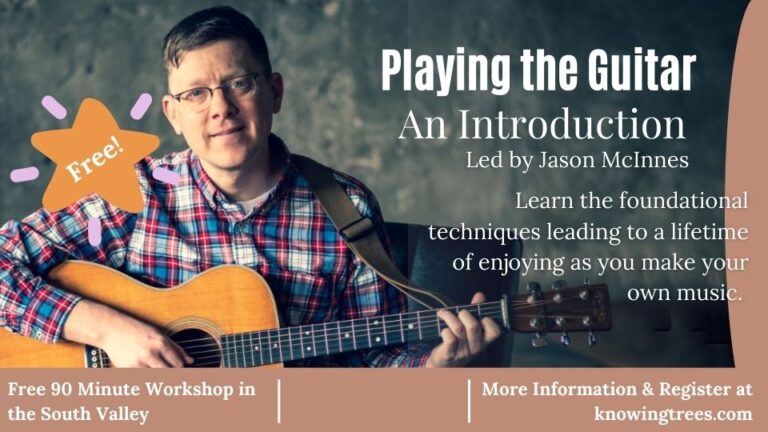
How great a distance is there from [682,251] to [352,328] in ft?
2.77

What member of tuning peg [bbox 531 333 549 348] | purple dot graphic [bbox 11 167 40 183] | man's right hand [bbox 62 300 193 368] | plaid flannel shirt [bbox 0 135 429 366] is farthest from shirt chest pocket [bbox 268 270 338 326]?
purple dot graphic [bbox 11 167 40 183]

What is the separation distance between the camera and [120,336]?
2.17 m

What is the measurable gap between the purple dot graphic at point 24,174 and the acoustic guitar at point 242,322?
35cm

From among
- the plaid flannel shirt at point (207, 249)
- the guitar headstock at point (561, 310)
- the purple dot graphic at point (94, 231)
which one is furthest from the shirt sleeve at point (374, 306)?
the purple dot graphic at point (94, 231)

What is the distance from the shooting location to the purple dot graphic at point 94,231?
2252 millimetres

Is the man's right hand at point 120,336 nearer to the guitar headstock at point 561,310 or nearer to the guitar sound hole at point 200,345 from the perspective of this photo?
the guitar sound hole at point 200,345

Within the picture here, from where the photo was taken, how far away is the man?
220cm

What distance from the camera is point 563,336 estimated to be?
6.77 feet

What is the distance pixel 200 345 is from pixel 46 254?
0.44m

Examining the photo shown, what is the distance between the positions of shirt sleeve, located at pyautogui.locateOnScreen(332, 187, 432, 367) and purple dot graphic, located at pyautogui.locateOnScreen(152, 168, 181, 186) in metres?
0.47

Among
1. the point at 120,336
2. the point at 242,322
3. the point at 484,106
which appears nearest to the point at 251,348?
the point at 242,322
